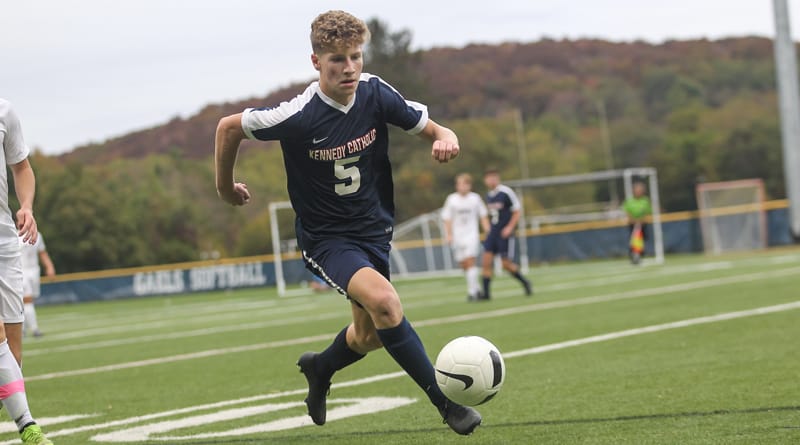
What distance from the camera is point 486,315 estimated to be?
1460 centimetres

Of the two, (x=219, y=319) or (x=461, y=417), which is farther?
(x=219, y=319)

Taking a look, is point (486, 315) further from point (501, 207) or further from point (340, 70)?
point (340, 70)

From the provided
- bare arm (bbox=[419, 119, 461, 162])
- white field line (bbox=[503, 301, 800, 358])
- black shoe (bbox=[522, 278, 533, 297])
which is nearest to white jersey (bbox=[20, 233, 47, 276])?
black shoe (bbox=[522, 278, 533, 297])

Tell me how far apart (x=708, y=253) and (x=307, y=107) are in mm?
30476

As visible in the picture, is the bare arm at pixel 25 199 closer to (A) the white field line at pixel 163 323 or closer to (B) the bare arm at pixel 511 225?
(A) the white field line at pixel 163 323

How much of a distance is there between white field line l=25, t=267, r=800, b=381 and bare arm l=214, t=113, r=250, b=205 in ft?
17.4

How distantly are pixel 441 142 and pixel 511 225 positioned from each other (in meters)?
12.8

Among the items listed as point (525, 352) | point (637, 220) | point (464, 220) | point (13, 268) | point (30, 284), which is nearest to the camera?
point (13, 268)

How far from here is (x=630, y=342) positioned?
9945mm

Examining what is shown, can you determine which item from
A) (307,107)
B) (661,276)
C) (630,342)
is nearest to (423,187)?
(661,276)

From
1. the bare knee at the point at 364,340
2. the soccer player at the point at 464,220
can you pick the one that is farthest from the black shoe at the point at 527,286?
the bare knee at the point at 364,340

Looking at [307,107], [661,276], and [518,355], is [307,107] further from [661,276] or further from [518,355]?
[661,276]

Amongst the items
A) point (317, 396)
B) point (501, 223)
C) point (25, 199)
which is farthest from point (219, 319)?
point (25, 199)

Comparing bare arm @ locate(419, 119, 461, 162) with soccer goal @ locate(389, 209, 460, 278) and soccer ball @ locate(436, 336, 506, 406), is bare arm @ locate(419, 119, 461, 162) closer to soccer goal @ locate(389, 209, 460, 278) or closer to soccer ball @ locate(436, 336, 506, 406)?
soccer ball @ locate(436, 336, 506, 406)
